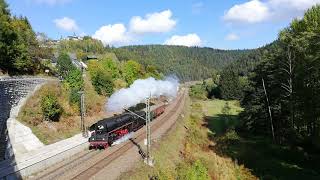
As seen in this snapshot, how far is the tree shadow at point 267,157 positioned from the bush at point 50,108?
2123 cm

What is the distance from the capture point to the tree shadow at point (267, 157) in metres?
45.8

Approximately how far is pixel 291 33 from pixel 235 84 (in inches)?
4353

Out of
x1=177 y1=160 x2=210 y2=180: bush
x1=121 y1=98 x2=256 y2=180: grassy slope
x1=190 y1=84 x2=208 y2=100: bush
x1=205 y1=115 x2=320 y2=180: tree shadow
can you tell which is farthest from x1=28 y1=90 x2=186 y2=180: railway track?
x1=190 y1=84 x2=208 y2=100: bush

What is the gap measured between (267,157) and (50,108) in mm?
27984

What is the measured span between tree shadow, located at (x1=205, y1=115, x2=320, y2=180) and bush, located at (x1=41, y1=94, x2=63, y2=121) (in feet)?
69.6

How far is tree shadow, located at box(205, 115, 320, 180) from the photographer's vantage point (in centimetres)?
4584

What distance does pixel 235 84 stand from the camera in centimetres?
16750

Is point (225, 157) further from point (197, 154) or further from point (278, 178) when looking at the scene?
point (278, 178)

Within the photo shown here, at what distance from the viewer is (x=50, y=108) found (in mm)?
54844

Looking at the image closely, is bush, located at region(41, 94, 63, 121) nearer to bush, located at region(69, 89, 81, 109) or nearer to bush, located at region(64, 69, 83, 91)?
bush, located at region(69, 89, 81, 109)

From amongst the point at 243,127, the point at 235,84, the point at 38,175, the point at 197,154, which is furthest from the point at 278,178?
the point at 235,84

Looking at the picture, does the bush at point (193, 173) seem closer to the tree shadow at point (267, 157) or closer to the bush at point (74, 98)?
the tree shadow at point (267, 157)

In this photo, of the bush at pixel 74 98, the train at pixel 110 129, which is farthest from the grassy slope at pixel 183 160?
the bush at pixel 74 98

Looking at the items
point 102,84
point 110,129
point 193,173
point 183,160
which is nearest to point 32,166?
point 193,173
